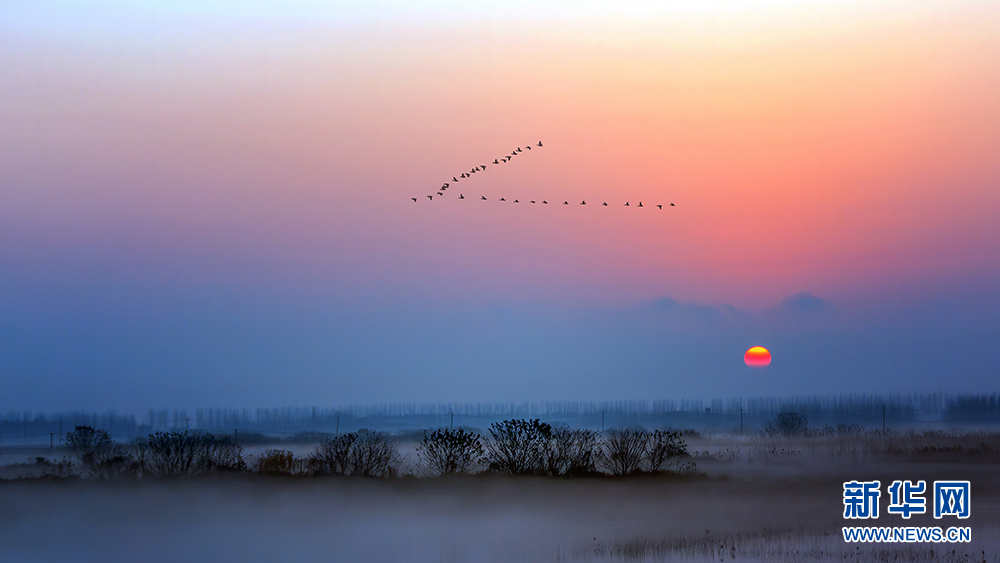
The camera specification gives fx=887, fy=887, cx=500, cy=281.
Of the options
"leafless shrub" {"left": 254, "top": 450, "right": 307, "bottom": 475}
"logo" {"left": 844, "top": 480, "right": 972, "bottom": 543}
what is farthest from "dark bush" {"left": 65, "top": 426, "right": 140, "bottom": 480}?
"logo" {"left": 844, "top": 480, "right": 972, "bottom": 543}

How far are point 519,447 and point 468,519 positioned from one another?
8166 mm

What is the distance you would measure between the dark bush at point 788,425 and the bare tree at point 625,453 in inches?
1201

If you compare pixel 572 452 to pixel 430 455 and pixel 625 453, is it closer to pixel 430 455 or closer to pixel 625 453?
pixel 625 453

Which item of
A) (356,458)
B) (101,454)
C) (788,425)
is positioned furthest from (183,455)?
(788,425)

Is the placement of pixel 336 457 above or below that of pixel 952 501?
above

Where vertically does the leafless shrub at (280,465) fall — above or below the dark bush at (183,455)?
below

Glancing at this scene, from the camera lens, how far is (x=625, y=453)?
3600 centimetres

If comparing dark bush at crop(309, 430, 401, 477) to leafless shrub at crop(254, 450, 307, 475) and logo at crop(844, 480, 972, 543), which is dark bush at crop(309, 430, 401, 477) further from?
logo at crop(844, 480, 972, 543)

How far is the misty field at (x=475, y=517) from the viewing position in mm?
22047

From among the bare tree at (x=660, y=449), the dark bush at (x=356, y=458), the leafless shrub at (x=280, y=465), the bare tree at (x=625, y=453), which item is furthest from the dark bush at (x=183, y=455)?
the bare tree at (x=660, y=449)

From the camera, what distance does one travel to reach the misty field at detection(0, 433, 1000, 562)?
2205 cm

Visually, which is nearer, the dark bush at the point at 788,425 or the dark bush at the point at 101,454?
the dark bush at the point at 101,454

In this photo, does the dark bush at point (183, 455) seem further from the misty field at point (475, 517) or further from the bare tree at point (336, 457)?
the bare tree at point (336, 457)

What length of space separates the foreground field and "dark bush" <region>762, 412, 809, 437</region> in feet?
84.6
